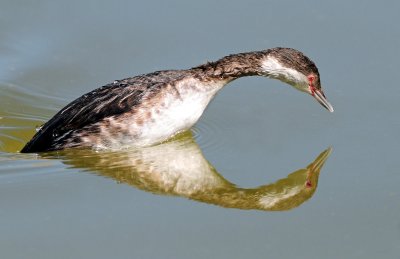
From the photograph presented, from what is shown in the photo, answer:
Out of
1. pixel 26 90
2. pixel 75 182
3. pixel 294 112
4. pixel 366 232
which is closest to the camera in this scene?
pixel 366 232

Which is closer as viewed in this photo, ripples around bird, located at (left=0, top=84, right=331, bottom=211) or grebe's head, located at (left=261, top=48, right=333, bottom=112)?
ripples around bird, located at (left=0, top=84, right=331, bottom=211)

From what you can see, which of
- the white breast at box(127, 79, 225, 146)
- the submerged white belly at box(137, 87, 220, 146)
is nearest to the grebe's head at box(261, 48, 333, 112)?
the white breast at box(127, 79, 225, 146)

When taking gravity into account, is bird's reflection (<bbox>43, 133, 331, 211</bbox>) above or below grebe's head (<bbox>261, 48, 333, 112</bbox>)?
below

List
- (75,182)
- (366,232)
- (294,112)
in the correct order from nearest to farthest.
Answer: (366,232)
(75,182)
(294,112)

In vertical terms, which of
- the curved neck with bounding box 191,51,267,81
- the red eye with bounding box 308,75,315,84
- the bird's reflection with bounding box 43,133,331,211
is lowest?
the bird's reflection with bounding box 43,133,331,211

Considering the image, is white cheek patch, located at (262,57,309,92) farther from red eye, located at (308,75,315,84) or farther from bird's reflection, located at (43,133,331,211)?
bird's reflection, located at (43,133,331,211)

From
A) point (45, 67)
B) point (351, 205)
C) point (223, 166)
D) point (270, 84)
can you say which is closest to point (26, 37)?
point (45, 67)

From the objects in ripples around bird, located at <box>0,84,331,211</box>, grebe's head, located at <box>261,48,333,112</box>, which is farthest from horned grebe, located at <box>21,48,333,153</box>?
ripples around bird, located at <box>0,84,331,211</box>

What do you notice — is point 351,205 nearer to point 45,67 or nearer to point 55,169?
point 55,169

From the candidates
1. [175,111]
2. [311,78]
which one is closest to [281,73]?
[311,78]
